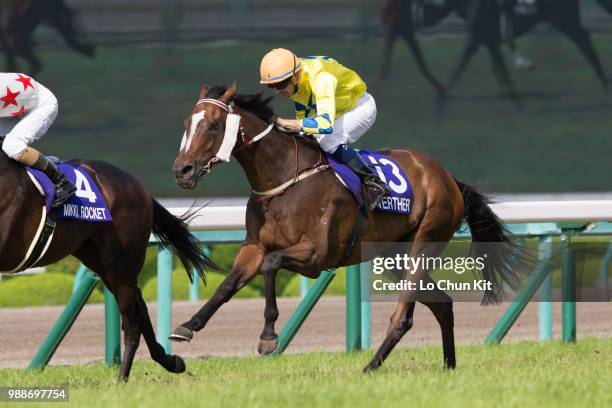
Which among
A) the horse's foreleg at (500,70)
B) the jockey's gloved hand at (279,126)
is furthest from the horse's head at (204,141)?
the horse's foreleg at (500,70)

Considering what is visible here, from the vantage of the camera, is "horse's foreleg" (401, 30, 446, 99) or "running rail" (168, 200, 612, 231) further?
"horse's foreleg" (401, 30, 446, 99)

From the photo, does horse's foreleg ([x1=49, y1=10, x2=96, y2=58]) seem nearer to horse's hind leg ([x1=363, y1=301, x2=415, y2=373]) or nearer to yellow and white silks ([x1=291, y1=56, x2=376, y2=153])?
yellow and white silks ([x1=291, y1=56, x2=376, y2=153])

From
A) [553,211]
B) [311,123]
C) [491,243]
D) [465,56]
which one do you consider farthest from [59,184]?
[465,56]

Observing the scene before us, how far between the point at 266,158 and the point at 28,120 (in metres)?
1.05

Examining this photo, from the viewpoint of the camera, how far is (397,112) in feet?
48.8

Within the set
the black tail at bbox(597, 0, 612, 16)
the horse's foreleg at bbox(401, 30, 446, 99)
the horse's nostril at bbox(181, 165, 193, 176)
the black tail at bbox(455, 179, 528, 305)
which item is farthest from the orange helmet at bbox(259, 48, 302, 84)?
the black tail at bbox(597, 0, 612, 16)

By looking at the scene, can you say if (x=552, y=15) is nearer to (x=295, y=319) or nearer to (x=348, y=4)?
(x=348, y=4)

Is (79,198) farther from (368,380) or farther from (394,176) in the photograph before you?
(368,380)

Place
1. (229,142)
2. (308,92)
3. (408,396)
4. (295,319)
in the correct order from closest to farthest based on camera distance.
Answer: (408,396)
(229,142)
(308,92)
(295,319)

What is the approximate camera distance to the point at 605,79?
607 inches

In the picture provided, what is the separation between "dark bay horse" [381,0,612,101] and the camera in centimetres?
1466

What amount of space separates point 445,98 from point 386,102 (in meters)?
0.68

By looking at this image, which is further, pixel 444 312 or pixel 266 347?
pixel 444 312

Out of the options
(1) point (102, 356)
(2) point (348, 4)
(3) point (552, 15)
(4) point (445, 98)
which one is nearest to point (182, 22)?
(2) point (348, 4)
